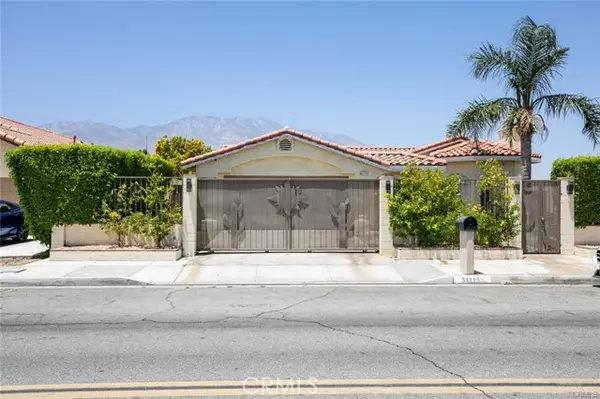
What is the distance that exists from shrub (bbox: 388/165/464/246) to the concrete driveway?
1.03 m

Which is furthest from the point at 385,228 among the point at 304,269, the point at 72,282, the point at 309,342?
the point at 309,342

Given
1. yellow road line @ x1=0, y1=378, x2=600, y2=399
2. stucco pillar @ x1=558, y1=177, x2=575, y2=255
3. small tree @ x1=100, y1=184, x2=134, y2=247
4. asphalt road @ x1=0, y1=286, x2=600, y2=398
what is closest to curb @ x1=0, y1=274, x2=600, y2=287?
asphalt road @ x1=0, y1=286, x2=600, y2=398

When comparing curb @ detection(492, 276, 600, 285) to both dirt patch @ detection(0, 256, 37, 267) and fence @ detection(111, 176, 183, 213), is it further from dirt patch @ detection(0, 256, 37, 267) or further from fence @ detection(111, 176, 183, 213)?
dirt patch @ detection(0, 256, 37, 267)

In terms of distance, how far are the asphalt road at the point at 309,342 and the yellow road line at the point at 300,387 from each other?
0.8 inches

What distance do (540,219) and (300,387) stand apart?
42.9 ft

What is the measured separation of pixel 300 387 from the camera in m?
5.25

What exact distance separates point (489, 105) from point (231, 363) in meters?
16.0

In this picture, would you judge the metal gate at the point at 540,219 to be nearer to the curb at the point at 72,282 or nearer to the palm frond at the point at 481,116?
the palm frond at the point at 481,116

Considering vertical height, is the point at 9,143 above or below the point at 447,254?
above

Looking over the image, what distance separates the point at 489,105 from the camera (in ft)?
63.0

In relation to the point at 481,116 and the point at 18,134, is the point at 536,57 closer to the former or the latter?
the point at 481,116

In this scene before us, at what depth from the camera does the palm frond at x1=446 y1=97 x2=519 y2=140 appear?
1911 cm

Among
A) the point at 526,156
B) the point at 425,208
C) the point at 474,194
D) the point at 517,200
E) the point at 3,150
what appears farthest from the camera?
the point at 3,150

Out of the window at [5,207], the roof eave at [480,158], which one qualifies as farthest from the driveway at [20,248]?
the roof eave at [480,158]
